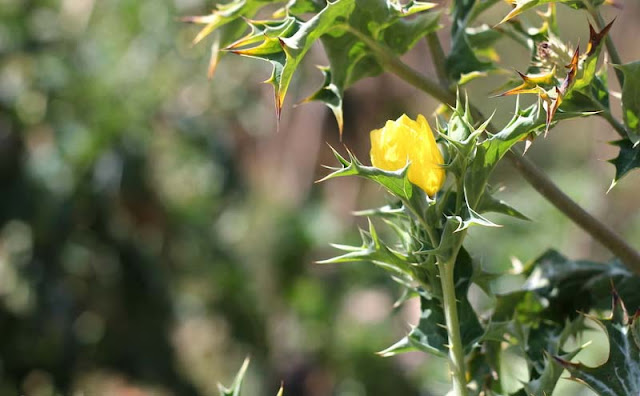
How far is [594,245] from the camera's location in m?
3.89

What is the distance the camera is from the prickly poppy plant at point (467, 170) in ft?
3.11

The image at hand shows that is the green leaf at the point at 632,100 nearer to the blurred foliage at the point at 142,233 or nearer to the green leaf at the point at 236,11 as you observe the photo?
the green leaf at the point at 236,11

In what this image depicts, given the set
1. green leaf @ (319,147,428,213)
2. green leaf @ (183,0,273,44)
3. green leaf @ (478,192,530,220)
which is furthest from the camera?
green leaf @ (183,0,273,44)

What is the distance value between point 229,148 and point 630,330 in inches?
114

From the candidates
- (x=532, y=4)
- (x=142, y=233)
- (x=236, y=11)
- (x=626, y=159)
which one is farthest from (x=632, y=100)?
(x=142, y=233)

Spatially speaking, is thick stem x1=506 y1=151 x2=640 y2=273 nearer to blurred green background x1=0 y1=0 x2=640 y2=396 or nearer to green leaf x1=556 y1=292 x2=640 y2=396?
green leaf x1=556 y1=292 x2=640 y2=396

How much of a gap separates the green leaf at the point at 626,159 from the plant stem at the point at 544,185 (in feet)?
0.22

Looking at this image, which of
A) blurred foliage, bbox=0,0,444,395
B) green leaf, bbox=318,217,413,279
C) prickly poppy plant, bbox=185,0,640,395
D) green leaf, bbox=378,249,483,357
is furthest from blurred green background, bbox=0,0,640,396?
green leaf, bbox=318,217,413,279

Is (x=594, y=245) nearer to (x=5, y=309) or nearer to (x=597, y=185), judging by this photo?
(x=597, y=185)

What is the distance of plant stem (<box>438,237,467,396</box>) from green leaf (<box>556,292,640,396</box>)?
0.12 metres

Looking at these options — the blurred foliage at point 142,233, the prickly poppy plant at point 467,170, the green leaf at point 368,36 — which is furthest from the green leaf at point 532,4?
the blurred foliage at point 142,233

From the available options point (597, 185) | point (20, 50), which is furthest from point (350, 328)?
point (20, 50)

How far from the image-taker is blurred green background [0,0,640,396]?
3297 mm

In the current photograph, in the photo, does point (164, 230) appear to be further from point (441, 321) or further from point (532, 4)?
point (532, 4)
